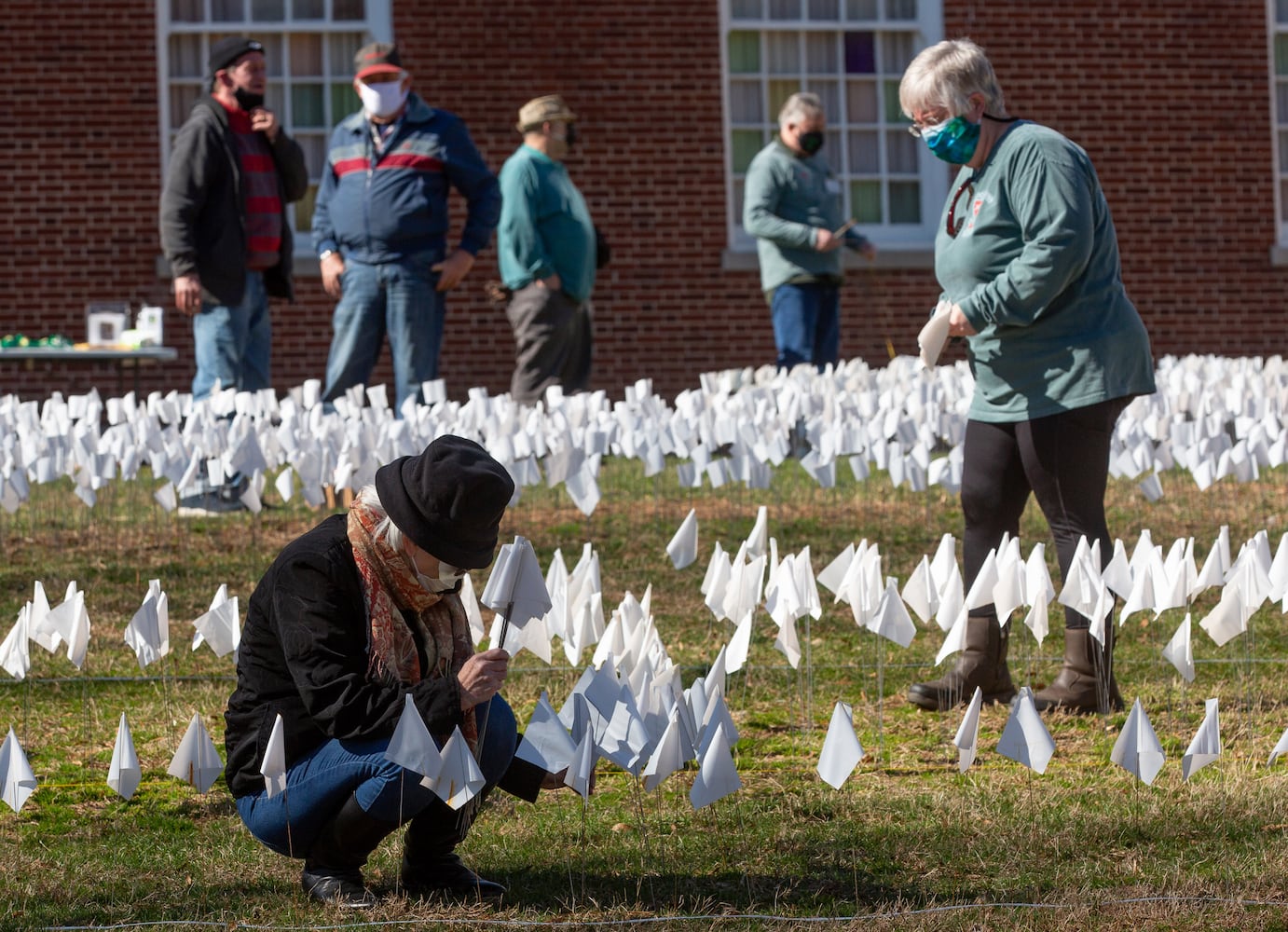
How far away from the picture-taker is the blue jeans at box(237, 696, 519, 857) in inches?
130

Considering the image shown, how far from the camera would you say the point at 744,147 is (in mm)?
14320

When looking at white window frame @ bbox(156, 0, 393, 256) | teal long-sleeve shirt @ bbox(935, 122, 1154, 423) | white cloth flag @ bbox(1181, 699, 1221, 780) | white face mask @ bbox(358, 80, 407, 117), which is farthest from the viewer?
white window frame @ bbox(156, 0, 393, 256)

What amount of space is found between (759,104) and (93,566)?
8688mm

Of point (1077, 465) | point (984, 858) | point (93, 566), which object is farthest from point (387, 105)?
point (984, 858)

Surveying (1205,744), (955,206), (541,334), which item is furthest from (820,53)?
(1205,744)

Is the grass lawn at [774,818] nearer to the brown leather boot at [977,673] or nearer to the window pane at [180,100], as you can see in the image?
the brown leather boot at [977,673]

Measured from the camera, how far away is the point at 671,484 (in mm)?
8883

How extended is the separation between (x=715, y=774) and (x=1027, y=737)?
1.90ft

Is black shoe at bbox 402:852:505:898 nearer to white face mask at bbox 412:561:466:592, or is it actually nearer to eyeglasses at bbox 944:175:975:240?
white face mask at bbox 412:561:466:592

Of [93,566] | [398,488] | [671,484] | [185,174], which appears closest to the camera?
[398,488]

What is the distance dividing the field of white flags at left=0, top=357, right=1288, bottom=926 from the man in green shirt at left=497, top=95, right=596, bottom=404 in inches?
31.4

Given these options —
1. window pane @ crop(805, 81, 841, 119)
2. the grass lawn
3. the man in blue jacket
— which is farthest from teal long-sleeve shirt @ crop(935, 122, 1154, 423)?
window pane @ crop(805, 81, 841, 119)

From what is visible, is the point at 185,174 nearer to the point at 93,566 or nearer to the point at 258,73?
the point at 258,73

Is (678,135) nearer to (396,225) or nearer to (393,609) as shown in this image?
(396,225)
